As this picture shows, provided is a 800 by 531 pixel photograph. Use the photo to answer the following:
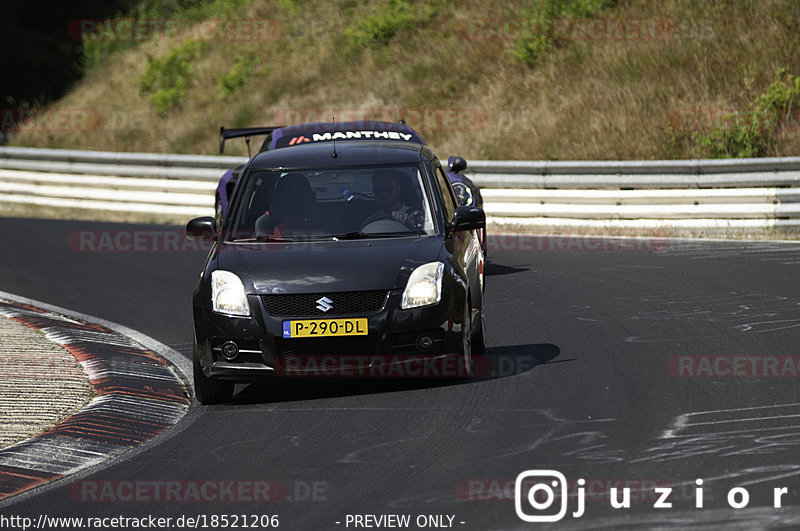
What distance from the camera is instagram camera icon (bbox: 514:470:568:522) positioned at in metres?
5.48

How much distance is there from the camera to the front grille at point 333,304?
8.06 metres

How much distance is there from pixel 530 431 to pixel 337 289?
1684mm

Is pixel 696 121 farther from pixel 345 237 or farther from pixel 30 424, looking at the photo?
pixel 30 424

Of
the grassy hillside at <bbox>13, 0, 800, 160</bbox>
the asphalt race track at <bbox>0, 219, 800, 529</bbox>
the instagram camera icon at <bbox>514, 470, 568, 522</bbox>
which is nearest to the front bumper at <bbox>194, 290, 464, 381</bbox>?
the asphalt race track at <bbox>0, 219, 800, 529</bbox>

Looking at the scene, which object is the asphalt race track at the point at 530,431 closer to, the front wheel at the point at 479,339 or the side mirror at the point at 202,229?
the front wheel at the point at 479,339

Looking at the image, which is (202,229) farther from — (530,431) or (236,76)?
(236,76)

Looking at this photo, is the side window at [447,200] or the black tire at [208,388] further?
the side window at [447,200]

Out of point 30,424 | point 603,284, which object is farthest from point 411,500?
point 603,284

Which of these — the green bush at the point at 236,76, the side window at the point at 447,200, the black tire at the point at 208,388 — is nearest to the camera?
the black tire at the point at 208,388

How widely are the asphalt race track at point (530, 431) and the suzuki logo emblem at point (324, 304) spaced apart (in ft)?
2.08

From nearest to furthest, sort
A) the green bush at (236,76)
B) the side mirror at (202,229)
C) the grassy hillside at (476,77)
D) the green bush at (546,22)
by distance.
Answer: the side mirror at (202,229) → the grassy hillside at (476,77) → the green bush at (546,22) → the green bush at (236,76)

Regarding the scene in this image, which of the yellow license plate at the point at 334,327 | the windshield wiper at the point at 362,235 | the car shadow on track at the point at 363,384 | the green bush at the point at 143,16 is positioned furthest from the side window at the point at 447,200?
the green bush at the point at 143,16

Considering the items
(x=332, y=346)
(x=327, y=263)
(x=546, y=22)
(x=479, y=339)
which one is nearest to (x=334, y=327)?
(x=332, y=346)

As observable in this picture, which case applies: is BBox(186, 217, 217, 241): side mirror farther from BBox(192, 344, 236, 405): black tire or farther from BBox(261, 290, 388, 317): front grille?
BBox(261, 290, 388, 317): front grille
